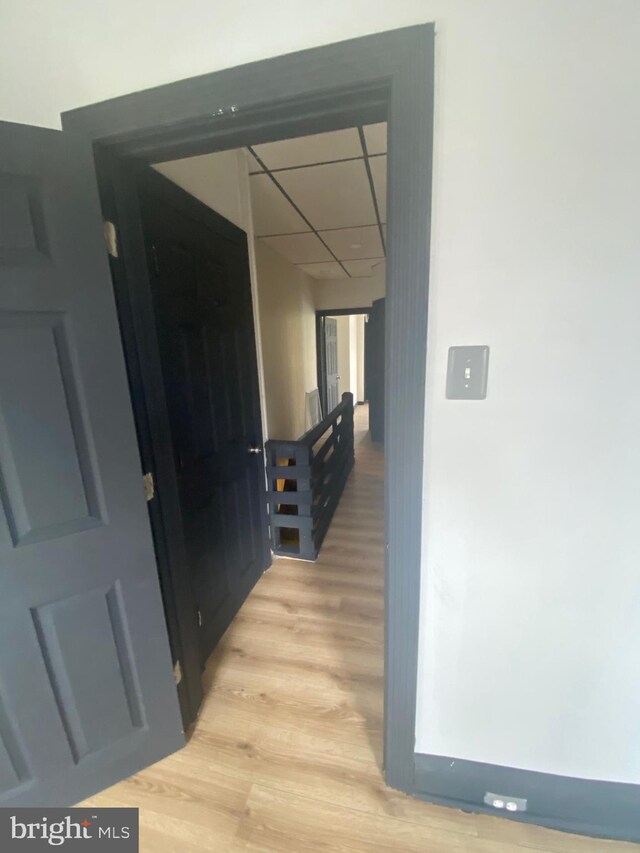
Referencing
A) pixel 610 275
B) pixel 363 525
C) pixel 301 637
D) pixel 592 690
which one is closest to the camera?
pixel 610 275

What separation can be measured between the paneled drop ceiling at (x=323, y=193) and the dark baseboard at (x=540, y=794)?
2.40 metres

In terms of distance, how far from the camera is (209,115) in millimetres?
924

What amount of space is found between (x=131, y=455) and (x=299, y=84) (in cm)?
110

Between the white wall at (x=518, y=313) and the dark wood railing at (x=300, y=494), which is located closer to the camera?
the white wall at (x=518, y=313)

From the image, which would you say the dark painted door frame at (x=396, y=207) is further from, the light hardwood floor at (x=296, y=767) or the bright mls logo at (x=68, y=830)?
the bright mls logo at (x=68, y=830)

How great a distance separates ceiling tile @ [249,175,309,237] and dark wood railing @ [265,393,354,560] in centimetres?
162

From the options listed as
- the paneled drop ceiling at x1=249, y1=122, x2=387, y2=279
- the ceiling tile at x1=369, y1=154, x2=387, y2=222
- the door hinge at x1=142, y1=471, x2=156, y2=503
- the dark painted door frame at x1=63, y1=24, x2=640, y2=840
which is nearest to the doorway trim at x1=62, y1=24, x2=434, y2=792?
the dark painted door frame at x1=63, y1=24, x2=640, y2=840

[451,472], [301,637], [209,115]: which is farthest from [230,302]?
[301,637]

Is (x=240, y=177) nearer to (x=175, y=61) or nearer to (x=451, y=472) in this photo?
(x=175, y=61)

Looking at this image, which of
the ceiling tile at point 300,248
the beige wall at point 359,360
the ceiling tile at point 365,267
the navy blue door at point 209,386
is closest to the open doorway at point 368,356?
the ceiling tile at point 365,267

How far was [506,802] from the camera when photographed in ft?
3.68

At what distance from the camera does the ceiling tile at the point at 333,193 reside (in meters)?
2.02

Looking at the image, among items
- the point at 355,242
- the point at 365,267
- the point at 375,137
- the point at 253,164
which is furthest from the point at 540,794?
the point at 365,267

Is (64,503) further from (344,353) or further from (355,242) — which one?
(344,353)
